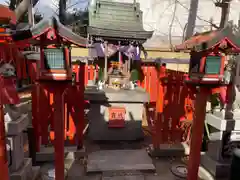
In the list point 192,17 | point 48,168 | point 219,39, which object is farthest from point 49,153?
point 192,17

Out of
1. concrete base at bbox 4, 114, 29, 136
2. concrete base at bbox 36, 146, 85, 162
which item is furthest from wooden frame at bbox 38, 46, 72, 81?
concrete base at bbox 36, 146, 85, 162

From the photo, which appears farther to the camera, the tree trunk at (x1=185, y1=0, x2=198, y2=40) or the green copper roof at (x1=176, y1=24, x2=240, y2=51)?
the tree trunk at (x1=185, y1=0, x2=198, y2=40)

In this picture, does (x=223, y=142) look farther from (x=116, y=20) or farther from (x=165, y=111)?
(x=116, y=20)

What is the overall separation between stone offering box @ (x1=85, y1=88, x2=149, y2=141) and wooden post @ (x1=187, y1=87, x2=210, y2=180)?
8.77 feet

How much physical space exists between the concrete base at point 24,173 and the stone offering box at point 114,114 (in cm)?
262

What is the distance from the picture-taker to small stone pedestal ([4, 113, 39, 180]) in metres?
3.50

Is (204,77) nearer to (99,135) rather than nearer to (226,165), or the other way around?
(226,165)

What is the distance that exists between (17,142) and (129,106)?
11.9 feet

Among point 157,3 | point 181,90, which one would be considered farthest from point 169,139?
point 157,3

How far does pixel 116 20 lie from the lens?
12102 millimetres

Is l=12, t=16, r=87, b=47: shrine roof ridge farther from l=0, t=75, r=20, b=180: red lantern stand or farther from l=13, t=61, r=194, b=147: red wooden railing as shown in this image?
l=13, t=61, r=194, b=147: red wooden railing

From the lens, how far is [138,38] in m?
11.4

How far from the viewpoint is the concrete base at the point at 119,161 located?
4785mm

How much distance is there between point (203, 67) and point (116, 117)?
11.1ft
